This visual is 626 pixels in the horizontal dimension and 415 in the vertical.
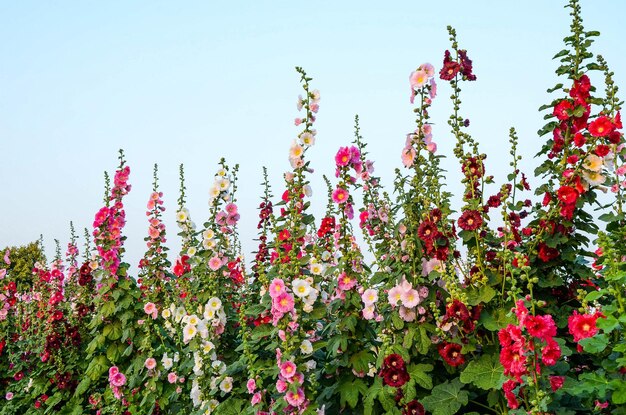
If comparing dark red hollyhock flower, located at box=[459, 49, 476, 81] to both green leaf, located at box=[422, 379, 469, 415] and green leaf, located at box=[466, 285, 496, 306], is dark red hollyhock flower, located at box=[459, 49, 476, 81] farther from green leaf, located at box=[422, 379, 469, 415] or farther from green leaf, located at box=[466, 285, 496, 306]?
green leaf, located at box=[422, 379, 469, 415]

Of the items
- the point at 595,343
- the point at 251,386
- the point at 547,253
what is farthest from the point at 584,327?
the point at 251,386

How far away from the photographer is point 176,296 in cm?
587

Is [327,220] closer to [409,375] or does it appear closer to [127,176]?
[409,375]

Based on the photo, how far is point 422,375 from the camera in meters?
3.49

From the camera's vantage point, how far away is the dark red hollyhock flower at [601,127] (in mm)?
3656

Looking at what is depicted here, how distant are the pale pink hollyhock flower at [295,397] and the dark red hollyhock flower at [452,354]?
0.88 meters

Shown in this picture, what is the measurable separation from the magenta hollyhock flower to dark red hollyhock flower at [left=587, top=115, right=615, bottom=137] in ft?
4.93

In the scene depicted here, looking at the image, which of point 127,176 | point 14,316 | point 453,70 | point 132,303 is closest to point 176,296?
point 132,303

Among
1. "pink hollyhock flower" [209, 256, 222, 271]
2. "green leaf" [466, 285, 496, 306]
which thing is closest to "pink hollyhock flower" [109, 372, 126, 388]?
"pink hollyhock flower" [209, 256, 222, 271]

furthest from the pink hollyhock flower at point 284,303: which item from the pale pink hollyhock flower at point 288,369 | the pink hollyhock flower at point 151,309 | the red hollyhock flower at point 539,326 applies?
the pink hollyhock flower at point 151,309

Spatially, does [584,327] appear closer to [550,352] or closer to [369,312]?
[550,352]

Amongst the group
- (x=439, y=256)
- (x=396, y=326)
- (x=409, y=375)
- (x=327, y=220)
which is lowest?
(x=409, y=375)

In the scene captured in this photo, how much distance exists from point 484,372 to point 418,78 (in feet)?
6.22

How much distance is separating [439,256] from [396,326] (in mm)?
481
